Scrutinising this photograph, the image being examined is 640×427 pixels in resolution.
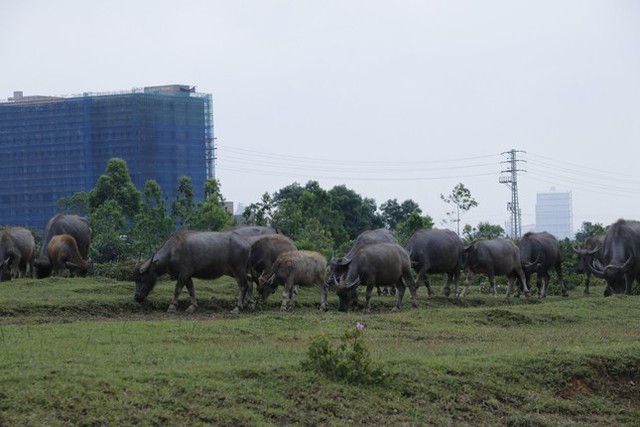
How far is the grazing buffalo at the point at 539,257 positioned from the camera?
30.7 m

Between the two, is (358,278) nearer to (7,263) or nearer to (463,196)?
(7,263)

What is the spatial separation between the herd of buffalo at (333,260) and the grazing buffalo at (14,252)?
26mm

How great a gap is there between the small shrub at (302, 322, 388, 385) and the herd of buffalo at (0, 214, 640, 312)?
8.70 metres

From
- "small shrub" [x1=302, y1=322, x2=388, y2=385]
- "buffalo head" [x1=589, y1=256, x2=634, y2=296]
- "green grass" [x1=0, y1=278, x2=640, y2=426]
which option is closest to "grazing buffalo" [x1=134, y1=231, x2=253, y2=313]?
"green grass" [x1=0, y1=278, x2=640, y2=426]

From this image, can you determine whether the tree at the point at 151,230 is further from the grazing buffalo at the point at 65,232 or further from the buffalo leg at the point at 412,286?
the buffalo leg at the point at 412,286

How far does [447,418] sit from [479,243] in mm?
15111

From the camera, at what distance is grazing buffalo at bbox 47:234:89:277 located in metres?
29.1

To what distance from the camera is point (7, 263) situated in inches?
1127

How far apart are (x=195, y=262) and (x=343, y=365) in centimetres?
922

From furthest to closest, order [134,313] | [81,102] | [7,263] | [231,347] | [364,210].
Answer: [81,102]
[364,210]
[7,263]
[134,313]
[231,347]

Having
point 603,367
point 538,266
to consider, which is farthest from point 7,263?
point 603,367

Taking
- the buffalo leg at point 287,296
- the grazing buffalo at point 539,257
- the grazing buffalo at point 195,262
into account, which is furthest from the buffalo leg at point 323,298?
the grazing buffalo at point 539,257

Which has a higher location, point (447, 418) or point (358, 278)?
point (358, 278)

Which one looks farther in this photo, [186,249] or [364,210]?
[364,210]
